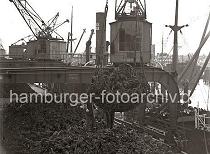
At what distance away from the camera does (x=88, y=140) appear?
995 cm

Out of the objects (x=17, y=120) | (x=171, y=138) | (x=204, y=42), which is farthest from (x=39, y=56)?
(x=171, y=138)

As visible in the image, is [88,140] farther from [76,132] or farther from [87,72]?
[87,72]

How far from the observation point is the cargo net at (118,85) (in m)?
10.5

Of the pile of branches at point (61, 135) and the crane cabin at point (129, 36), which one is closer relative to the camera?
the pile of branches at point (61, 135)

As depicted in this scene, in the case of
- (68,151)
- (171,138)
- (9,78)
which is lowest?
(171,138)

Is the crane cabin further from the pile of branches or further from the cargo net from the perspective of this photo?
the cargo net

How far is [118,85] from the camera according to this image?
35.2ft

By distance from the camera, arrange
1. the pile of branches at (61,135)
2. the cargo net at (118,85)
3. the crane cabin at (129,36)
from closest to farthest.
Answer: the pile of branches at (61,135), the cargo net at (118,85), the crane cabin at (129,36)

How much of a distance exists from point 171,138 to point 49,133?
638 centimetres

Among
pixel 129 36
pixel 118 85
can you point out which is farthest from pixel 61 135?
pixel 129 36

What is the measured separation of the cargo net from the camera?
10516 mm

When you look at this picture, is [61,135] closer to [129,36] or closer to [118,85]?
[118,85]

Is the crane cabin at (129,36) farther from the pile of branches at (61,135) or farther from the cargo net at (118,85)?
the cargo net at (118,85)

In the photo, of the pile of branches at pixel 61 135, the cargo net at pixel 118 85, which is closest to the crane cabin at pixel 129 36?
the pile of branches at pixel 61 135
